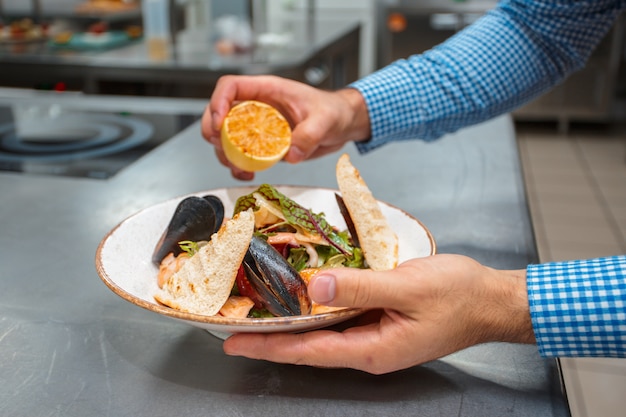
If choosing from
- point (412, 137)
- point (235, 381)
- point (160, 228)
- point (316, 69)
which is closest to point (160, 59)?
point (316, 69)

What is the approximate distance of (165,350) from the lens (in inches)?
31.5

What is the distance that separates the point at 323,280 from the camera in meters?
0.66

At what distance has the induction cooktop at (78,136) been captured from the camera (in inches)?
58.8

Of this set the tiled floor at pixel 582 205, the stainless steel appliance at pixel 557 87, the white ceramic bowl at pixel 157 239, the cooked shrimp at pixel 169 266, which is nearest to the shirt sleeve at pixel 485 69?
the white ceramic bowl at pixel 157 239

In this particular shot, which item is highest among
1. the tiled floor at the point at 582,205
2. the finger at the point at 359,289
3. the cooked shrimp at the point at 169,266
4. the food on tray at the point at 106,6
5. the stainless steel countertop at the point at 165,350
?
the finger at the point at 359,289

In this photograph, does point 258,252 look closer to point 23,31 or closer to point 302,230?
point 302,230

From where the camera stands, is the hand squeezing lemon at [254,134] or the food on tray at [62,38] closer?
the hand squeezing lemon at [254,134]

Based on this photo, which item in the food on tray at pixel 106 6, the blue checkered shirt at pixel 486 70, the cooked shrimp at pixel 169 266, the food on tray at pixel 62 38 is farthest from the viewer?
the food on tray at pixel 106 6

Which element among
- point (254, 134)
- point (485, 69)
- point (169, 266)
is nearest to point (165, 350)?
point (169, 266)

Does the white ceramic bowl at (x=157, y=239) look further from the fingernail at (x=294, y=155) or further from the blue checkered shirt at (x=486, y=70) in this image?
the blue checkered shirt at (x=486, y=70)

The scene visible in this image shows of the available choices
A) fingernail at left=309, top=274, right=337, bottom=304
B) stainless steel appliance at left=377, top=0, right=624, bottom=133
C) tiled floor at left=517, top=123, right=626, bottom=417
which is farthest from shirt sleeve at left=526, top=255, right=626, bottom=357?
stainless steel appliance at left=377, top=0, right=624, bottom=133

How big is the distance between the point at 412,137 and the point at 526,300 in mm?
704

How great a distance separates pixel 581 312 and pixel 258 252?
384 mm

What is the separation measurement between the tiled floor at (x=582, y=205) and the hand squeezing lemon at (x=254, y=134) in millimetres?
1318
